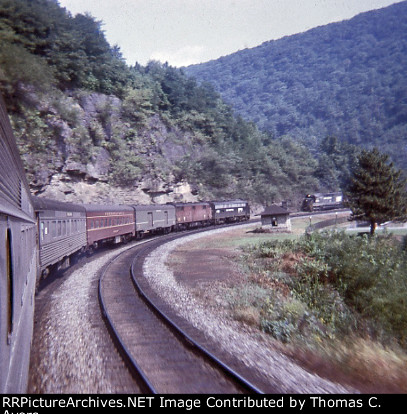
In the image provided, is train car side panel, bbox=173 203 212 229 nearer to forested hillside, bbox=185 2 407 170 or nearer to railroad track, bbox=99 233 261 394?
railroad track, bbox=99 233 261 394

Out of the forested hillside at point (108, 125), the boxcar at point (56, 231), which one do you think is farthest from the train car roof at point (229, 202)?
the boxcar at point (56, 231)

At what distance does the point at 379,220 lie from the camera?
2969 cm

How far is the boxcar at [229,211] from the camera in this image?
44.2 metres

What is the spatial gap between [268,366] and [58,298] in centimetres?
826

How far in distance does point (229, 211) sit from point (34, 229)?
37853mm

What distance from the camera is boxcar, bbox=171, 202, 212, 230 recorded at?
123 ft

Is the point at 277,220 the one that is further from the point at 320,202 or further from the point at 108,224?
the point at 320,202

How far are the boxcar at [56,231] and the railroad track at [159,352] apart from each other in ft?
7.45

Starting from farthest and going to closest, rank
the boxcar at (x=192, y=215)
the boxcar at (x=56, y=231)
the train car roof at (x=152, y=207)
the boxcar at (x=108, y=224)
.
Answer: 1. the boxcar at (x=192, y=215)
2. the train car roof at (x=152, y=207)
3. the boxcar at (x=108, y=224)
4. the boxcar at (x=56, y=231)

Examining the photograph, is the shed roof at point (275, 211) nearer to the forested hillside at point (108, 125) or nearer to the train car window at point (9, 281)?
the forested hillside at point (108, 125)

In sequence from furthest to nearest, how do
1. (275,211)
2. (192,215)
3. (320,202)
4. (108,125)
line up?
(320,202) < (108,125) < (192,215) < (275,211)

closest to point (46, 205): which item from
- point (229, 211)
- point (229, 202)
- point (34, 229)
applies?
point (34, 229)

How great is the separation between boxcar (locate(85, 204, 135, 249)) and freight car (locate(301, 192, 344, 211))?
42.1 metres

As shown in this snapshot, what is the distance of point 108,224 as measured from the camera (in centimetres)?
2331
